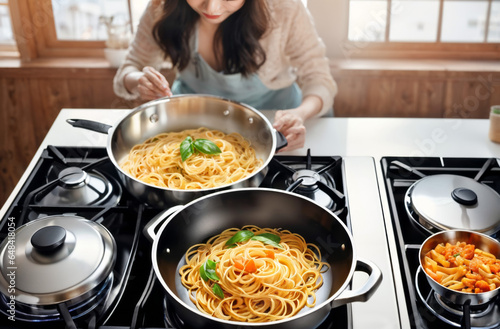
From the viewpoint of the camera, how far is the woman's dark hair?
179cm

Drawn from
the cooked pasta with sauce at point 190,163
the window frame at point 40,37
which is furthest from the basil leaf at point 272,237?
the window frame at point 40,37

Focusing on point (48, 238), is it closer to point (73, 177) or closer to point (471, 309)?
point (73, 177)

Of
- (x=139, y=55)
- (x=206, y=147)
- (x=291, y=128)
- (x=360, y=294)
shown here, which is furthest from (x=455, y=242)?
(x=139, y=55)

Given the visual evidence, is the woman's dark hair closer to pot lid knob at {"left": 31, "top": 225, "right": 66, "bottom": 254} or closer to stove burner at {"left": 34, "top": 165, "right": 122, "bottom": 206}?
stove burner at {"left": 34, "top": 165, "right": 122, "bottom": 206}

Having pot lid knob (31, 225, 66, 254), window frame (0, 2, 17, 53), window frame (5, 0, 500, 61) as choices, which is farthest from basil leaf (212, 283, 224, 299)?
window frame (0, 2, 17, 53)

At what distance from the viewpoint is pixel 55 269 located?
3.14 ft

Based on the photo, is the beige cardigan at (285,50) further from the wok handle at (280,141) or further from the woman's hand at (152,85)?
the wok handle at (280,141)

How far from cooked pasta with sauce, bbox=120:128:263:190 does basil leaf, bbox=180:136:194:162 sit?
18mm

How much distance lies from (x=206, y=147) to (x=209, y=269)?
507mm

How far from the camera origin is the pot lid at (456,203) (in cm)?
114

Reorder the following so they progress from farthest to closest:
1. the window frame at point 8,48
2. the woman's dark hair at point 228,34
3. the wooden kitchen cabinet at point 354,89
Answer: the window frame at point 8,48, the wooden kitchen cabinet at point 354,89, the woman's dark hair at point 228,34

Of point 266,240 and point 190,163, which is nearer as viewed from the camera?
point 266,240

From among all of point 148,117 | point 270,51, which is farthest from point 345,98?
point 148,117

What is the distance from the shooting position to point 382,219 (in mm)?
1230
